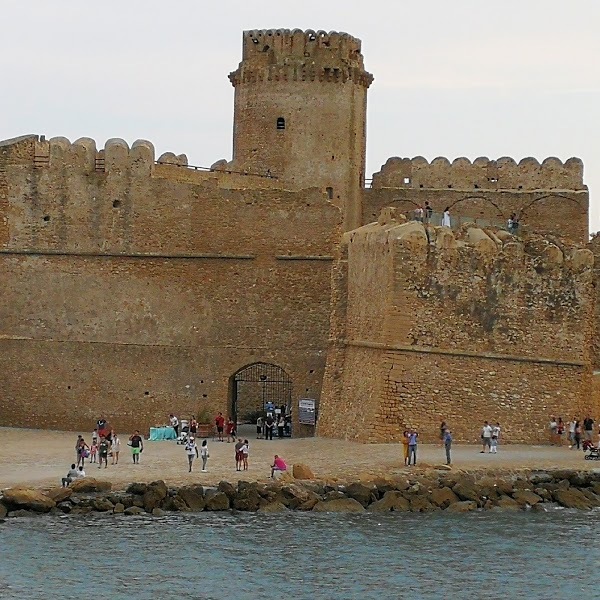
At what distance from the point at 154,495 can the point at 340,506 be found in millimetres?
2924

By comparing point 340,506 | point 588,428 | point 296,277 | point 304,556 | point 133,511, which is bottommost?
point 304,556

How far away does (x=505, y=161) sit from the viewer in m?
39.1

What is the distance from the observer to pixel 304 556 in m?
25.0

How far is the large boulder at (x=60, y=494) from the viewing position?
2736 cm

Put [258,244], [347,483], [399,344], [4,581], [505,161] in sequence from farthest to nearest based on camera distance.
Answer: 1. [505,161]
2. [258,244]
3. [399,344]
4. [347,483]
5. [4,581]

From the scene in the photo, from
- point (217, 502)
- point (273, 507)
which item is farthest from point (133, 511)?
point (273, 507)

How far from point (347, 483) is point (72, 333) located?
9945mm

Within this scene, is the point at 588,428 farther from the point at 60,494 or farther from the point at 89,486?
the point at 60,494

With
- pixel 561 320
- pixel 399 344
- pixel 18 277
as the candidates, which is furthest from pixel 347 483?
pixel 18 277

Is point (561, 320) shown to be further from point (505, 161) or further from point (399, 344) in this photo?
point (505, 161)

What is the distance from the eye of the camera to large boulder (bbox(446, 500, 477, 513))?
27898mm

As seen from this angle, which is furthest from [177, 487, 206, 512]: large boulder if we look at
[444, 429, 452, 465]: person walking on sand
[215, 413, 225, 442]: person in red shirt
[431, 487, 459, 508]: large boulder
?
[215, 413, 225, 442]: person in red shirt

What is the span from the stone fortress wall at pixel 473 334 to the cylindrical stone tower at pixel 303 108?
634 centimetres

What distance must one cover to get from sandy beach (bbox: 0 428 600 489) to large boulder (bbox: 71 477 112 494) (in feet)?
0.68
